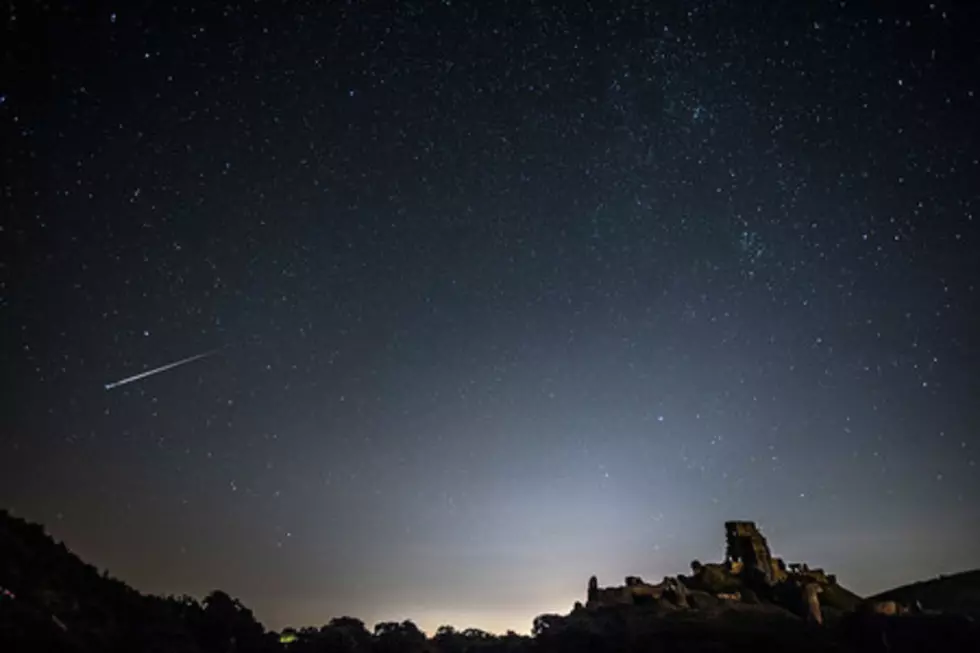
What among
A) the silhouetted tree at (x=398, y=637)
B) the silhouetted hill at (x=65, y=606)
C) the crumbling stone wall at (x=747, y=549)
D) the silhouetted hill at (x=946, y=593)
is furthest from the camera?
the crumbling stone wall at (x=747, y=549)

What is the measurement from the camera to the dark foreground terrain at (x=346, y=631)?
35.2 m

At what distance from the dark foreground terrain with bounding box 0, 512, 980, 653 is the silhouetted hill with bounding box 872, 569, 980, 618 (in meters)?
0.31

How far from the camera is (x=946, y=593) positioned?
253ft

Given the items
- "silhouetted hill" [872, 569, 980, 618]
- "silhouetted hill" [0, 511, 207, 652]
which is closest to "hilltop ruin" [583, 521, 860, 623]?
"silhouetted hill" [872, 569, 980, 618]

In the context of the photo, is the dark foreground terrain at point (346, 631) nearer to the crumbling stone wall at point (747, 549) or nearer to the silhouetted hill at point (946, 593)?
the silhouetted hill at point (946, 593)

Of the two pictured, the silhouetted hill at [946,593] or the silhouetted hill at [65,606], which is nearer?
the silhouetted hill at [65,606]

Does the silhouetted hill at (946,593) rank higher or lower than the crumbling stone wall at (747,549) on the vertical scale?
lower

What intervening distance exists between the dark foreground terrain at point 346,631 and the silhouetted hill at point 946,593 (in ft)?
1.03

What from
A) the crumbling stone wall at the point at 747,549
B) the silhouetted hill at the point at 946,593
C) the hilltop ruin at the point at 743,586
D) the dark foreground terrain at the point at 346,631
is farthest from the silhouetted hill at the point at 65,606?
the silhouetted hill at the point at 946,593

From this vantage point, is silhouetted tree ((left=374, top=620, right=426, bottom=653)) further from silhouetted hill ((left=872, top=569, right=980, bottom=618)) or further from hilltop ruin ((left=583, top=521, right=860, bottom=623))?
silhouetted hill ((left=872, top=569, right=980, bottom=618))

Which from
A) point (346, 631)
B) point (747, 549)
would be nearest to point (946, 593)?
point (747, 549)

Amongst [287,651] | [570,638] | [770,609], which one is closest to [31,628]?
[287,651]

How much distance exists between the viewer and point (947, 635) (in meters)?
49.4

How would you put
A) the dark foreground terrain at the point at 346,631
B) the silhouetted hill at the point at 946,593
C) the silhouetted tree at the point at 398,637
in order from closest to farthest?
the dark foreground terrain at the point at 346,631, the silhouetted tree at the point at 398,637, the silhouetted hill at the point at 946,593
